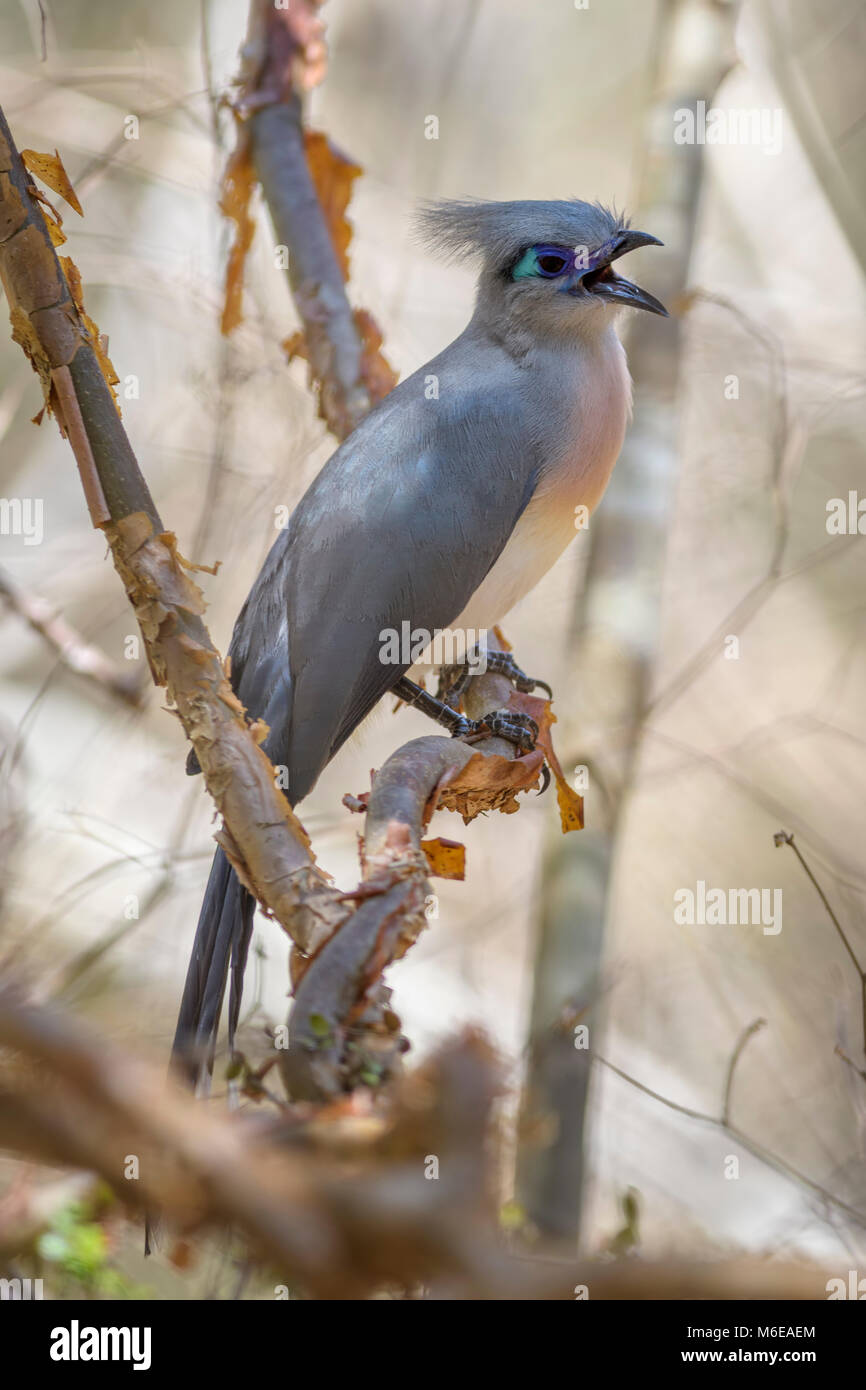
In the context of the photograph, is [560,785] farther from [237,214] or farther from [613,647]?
[237,214]

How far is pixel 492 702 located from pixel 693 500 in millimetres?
3933

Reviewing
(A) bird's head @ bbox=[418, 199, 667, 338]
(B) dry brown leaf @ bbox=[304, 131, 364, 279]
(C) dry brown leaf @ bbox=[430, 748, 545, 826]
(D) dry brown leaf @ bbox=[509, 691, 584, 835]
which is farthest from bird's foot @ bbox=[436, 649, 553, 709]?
(B) dry brown leaf @ bbox=[304, 131, 364, 279]

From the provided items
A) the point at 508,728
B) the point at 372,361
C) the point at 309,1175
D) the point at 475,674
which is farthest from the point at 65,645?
the point at 309,1175

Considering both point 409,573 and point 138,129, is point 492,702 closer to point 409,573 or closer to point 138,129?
point 409,573

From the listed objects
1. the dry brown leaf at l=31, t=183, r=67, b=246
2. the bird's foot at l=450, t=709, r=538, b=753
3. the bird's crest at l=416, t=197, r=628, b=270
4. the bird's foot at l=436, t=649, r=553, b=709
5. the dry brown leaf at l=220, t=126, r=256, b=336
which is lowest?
the bird's foot at l=450, t=709, r=538, b=753

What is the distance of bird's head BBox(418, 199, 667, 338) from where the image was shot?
3.50 metres

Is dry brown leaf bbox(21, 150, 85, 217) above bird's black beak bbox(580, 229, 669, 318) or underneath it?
underneath

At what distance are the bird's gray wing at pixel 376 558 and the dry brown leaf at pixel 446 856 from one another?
72cm

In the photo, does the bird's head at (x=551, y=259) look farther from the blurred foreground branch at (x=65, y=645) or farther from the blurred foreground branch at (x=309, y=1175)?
the blurred foreground branch at (x=309, y=1175)

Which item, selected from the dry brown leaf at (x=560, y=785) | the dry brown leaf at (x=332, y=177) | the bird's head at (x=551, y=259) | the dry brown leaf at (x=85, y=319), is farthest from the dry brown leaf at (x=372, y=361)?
the dry brown leaf at (x=85, y=319)

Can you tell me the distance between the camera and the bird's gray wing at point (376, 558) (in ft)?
10.5

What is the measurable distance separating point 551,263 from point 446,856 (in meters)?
1.98

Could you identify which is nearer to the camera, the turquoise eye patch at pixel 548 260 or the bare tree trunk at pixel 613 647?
the turquoise eye patch at pixel 548 260

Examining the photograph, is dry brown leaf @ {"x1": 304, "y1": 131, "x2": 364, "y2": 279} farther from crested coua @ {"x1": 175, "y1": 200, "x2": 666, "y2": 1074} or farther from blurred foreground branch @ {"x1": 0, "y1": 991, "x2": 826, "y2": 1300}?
blurred foreground branch @ {"x1": 0, "y1": 991, "x2": 826, "y2": 1300}
